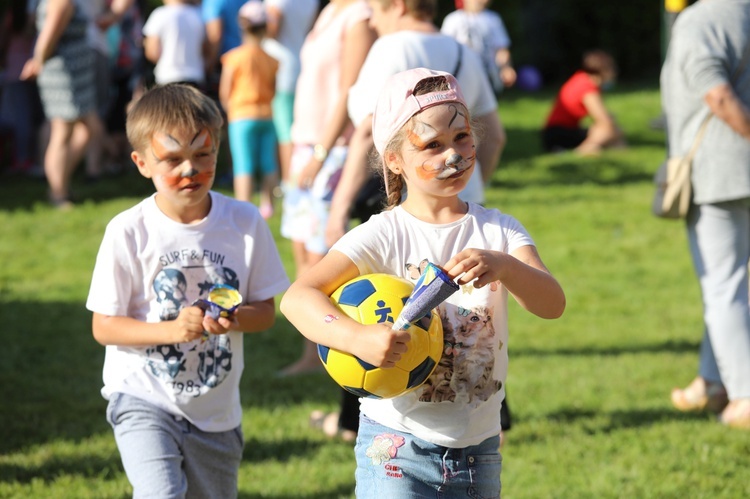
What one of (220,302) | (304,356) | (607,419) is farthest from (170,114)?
(304,356)

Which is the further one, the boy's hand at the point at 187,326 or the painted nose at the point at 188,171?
the painted nose at the point at 188,171

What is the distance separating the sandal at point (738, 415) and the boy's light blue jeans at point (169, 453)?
9.94 feet

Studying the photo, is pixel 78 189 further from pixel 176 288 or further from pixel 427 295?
pixel 427 295

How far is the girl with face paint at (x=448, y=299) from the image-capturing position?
308cm

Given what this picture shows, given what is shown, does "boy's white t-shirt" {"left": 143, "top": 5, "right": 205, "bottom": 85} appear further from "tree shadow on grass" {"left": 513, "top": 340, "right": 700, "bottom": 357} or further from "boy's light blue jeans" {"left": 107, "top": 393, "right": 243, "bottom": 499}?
"boy's light blue jeans" {"left": 107, "top": 393, "right": 243, "bottom": 499}

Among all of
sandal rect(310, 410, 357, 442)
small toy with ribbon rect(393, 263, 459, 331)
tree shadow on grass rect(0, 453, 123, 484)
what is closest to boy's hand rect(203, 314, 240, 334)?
small toy with ribbon rect(393, 263, 459, 331)

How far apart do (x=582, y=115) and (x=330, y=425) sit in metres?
10.1

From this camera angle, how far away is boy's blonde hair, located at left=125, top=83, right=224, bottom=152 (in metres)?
3.73

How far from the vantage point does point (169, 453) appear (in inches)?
144

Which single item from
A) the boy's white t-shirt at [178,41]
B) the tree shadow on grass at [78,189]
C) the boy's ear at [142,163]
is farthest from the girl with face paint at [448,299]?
the tree shadow on grass at [78,189]

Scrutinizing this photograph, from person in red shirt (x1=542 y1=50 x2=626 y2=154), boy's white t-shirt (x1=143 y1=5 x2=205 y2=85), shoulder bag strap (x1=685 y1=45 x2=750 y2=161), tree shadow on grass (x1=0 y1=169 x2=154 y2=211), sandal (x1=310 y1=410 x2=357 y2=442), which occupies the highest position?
shoulder bag strap (x1=685 y1=45 x2=750 y2=161)

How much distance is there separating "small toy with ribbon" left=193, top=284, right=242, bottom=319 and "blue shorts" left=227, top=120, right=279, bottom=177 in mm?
6618

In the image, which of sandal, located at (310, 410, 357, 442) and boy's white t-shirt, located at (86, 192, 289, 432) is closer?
boy's white t-shirt, located at (86, 192, 289, 432)

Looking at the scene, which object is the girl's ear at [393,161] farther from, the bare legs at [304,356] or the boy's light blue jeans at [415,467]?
the bare legs at [304,356]
